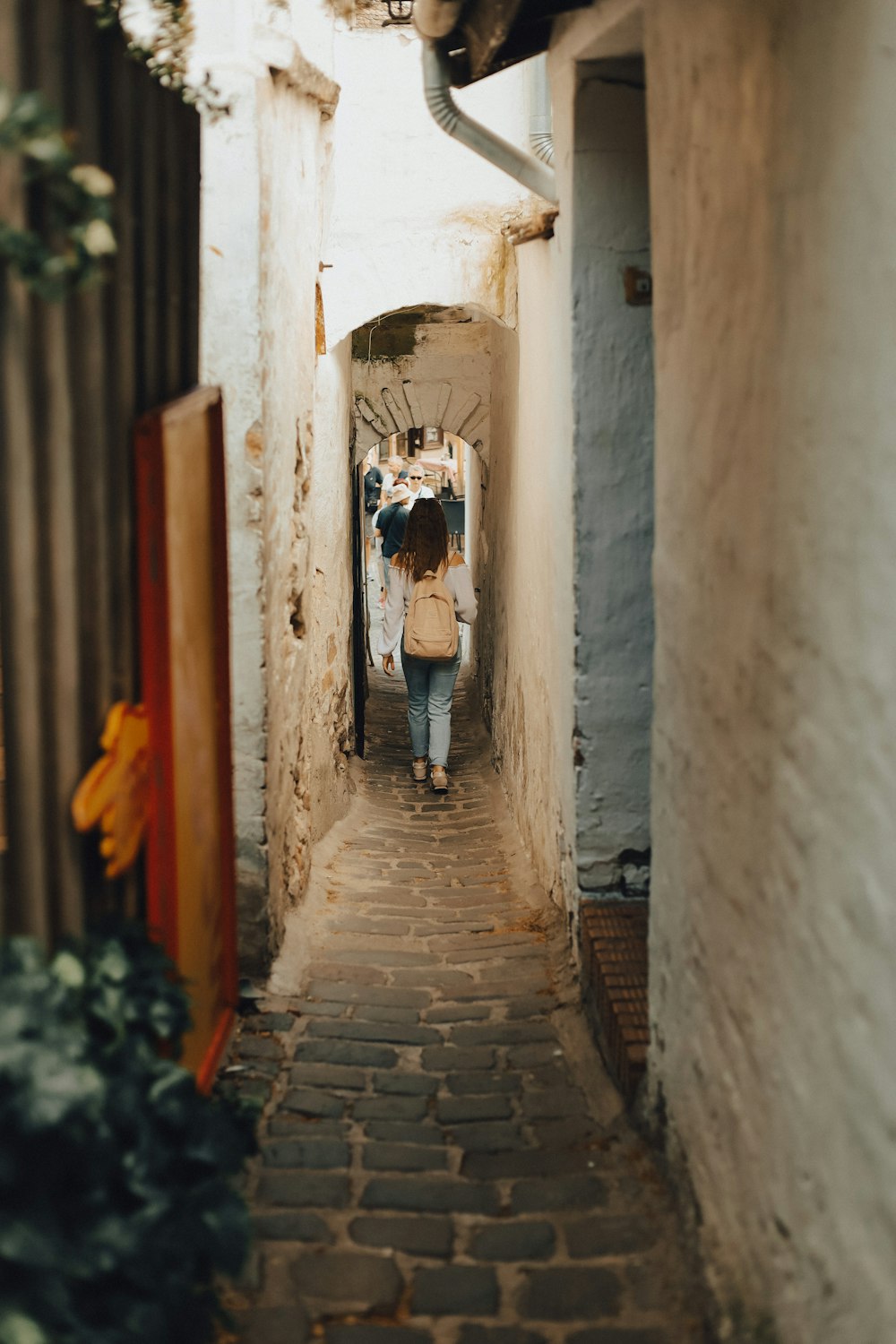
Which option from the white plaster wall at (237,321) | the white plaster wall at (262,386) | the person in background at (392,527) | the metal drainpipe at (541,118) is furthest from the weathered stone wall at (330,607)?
the person in background at (392,527)

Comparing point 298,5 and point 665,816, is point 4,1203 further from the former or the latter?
point 298,5

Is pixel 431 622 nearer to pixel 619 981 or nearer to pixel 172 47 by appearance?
pixel 619 981

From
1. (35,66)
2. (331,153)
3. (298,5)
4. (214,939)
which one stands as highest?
(298,5)

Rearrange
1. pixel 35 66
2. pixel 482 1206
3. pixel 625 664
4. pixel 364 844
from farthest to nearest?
pixel 364 844
pixel 625 664
pixel 482 1206
pixel 35 66

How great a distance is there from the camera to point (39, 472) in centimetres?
217

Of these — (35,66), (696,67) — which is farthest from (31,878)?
(696,67)

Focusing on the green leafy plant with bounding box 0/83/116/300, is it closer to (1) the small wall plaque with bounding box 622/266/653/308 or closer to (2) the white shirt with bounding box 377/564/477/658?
(1) the small wall plaque with bounding box 622/266/653/308

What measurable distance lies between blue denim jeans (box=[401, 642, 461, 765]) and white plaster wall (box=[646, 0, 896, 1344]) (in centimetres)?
540

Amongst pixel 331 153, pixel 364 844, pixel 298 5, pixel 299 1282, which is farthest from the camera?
pixel 364 844

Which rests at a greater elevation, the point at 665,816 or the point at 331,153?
the point at 331,153

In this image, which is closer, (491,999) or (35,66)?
(35,66)

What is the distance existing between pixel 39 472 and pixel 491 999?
3.38m

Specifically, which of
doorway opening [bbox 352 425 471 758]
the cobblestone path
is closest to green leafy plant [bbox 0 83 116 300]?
the cobblestone path

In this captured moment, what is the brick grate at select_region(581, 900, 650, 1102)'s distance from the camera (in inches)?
155
